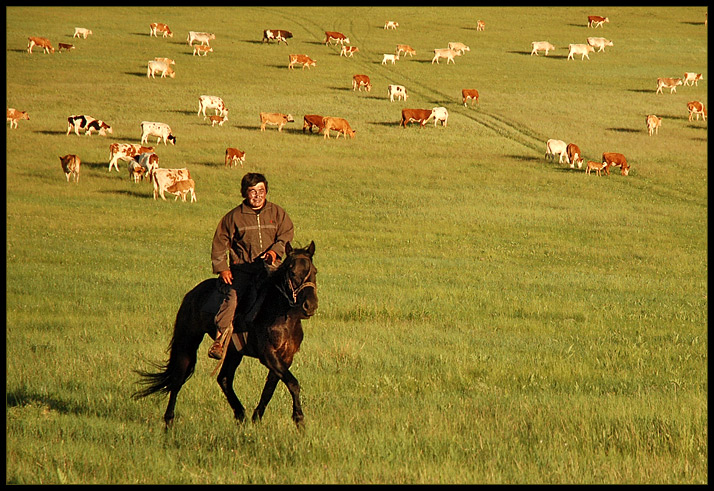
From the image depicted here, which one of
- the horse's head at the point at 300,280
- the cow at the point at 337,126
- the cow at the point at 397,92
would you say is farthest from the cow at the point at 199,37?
the horse's head at the point at 300,280

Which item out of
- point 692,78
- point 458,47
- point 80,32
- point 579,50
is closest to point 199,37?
point 80,32

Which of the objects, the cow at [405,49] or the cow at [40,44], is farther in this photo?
the cow at [405,49]

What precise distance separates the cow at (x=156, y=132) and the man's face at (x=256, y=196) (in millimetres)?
35295

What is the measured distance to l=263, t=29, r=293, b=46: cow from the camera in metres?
80.1

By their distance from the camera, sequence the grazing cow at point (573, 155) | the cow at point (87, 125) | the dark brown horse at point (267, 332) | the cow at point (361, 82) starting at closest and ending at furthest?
the dark brown horse at point (267, 332) < the grazing cow at point (573, 155) < the cow at point (87, 125) < the cow at point (361, 82)

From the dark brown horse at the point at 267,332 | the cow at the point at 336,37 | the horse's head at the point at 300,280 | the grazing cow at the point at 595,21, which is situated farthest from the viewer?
the grazing cow at the point at 595,21

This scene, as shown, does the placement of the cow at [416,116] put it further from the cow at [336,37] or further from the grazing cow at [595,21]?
the grazing cow at [595,21]

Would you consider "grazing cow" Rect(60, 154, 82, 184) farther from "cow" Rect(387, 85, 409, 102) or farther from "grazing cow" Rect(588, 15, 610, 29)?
"grazing cow" Rect(588, 15, 610, 29)

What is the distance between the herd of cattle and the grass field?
3.00 ft

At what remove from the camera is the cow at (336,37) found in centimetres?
8069

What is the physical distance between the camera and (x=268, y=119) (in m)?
48.8

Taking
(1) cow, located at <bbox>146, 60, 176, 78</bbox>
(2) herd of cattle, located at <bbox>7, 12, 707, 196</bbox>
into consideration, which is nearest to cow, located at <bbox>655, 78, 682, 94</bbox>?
(2) herd of cattle, located at <bbox>7, 12, 707, 196</bbox>

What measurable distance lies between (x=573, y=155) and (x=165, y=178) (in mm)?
21455

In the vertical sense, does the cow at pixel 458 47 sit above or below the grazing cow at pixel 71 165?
above
